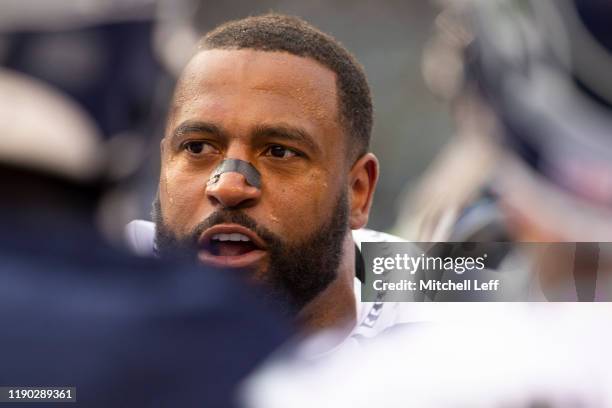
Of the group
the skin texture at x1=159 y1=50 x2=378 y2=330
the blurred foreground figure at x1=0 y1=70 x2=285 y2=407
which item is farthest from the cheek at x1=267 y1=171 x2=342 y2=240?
the blurred foreground figure at x1=0 y1=70 x2=285 y2=407

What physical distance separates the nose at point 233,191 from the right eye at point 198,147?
0.30 ft

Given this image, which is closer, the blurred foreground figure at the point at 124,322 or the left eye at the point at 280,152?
the blurred foreground figure at the point at 124,322

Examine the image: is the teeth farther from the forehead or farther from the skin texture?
the forehead

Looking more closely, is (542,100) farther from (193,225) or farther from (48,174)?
(48,174)

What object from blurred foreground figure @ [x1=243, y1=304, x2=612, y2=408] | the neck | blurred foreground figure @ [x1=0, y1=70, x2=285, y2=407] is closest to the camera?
blurred foreground figure @ [x1=0, y1=70, x2=285, y2=407]

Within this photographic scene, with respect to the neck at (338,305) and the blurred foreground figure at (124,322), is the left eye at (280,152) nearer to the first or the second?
the neck at (338,305)

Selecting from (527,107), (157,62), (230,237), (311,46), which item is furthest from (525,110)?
(157,62)

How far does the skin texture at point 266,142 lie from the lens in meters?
2.26

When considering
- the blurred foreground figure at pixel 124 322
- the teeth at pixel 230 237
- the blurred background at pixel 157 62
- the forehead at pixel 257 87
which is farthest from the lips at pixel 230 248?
the blurred foreground figure at pixel 124 322

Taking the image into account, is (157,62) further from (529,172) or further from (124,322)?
(124,322)

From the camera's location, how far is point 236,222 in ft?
7.32

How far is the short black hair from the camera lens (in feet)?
7.52

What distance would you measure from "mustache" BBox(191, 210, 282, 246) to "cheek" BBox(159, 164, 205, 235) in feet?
0.08

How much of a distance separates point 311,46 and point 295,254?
1.72ft
